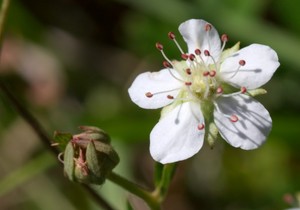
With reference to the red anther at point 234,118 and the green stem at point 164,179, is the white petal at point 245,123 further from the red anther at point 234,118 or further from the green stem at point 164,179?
the green stem at point 164,179

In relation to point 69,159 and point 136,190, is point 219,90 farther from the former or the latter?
point 69,159

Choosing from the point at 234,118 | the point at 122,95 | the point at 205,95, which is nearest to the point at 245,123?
the point at 234,118

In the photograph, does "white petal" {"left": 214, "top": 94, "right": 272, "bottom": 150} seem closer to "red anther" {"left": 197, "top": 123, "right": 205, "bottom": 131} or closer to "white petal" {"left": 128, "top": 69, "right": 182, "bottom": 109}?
"red anther" {"left": 197, "top": 123, "right": 205, "bottom": 131}

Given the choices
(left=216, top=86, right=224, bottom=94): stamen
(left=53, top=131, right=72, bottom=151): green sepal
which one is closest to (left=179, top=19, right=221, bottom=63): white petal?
(left=216, top=86, right=224, bottom=94): stamen

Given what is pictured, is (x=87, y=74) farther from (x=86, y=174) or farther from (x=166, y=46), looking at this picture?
(x=86, y=174)

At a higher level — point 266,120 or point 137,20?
point 266,120

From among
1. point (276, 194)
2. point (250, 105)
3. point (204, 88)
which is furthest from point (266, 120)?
point (276, 194)

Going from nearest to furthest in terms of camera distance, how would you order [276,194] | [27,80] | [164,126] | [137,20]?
[164,126] < [276,194] < [137,20] < [27,80]
